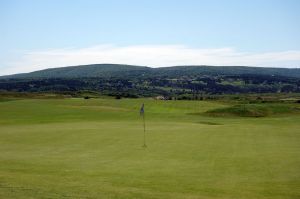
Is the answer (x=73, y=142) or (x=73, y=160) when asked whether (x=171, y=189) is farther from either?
(x=73, y=142)

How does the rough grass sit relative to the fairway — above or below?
below

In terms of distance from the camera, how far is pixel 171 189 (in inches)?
679

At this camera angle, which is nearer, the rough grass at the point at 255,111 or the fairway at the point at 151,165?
the fairway at the point at 151,165

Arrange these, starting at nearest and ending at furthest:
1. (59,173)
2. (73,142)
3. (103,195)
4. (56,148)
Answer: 1. (103,195)
2. (59,173)
3. (56,148)
4. (73,142)

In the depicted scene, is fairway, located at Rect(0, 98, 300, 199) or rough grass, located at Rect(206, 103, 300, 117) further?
rough grass, located at Rect(206, 103, 300, 117)

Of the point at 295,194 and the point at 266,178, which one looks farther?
the point at 266,178

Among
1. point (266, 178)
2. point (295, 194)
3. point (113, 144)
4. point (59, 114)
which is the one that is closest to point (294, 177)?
point (266, 178)

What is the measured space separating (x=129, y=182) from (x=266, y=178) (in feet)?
20.6

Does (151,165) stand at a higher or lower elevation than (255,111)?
higher

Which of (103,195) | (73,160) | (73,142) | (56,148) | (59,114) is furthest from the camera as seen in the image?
(59,114)

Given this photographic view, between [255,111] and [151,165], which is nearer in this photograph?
[151,165]

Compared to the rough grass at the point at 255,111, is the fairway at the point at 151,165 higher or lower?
higher

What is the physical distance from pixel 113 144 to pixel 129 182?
13788 mm

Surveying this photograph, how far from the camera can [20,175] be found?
19562 millimetres
